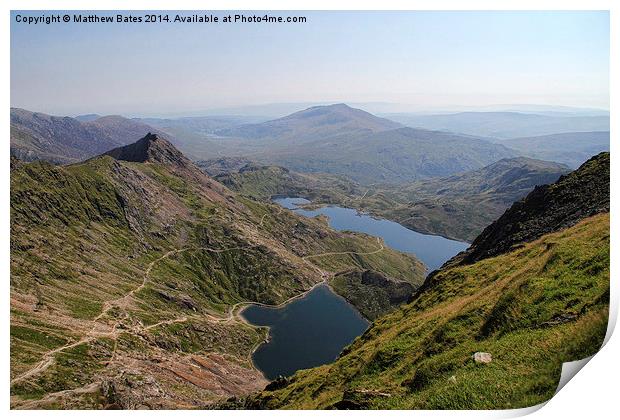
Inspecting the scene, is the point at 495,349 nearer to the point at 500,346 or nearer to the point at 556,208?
the point at 500,346

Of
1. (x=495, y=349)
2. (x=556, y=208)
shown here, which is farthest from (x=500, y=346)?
(x=556, y=208)

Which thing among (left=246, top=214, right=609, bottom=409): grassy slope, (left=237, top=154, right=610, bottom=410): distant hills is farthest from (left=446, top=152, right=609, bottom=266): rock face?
(left=246, top=214, right=609, bottom=409): grassy slope

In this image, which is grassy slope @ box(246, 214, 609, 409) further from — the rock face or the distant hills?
the rock face

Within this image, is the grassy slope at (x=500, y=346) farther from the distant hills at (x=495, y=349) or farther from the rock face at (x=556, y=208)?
the rock face at (x=556, y=208)

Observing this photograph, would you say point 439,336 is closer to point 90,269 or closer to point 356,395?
point 356,395

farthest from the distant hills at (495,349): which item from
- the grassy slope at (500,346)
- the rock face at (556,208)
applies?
the rock face at (556,208)
